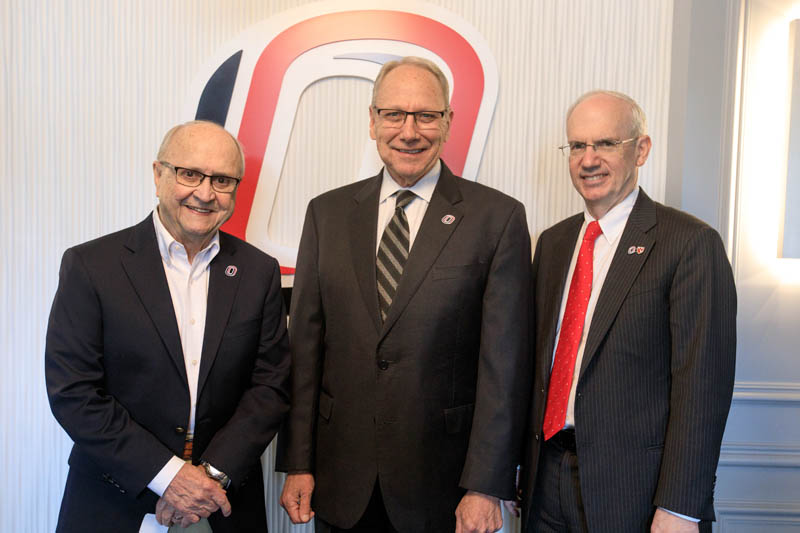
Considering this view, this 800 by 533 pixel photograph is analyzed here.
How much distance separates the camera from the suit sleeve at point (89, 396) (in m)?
1.57

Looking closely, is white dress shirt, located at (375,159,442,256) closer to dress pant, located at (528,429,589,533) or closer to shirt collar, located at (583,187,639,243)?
shirt collar, located at (583,187,639,243)

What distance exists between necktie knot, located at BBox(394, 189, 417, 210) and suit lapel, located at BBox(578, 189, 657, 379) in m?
0.64

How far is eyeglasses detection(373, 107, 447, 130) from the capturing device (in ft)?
6.14

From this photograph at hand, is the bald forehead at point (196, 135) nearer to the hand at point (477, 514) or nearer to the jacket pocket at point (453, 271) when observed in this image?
the jacket pocket at point (453, 271)

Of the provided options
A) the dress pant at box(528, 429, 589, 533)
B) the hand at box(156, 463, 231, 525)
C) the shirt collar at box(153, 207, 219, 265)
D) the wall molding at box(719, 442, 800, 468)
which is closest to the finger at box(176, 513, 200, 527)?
the hand at box(156, 463, 231, 525)

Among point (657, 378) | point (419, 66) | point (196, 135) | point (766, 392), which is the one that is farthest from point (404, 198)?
point (766, 392)

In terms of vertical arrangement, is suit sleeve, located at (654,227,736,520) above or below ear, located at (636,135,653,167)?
below

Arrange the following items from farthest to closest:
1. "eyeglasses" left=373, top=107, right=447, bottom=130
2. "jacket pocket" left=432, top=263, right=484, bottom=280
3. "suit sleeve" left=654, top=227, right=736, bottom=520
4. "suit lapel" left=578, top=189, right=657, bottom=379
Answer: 1. "eyeglasses" left=373, top=107, right=447, bottom=130
2. "jacket pocket" left=432, top=263, right=484, bottom=280
3. "suit lapel" left=578, top=189, right=657, bottom=379
4. "suit sleeve" left=654, top=227, right=736, bottom=520

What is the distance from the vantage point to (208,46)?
8.39 feet

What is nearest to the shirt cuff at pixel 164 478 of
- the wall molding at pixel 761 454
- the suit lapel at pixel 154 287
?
the suit lapel at pixel 154 287

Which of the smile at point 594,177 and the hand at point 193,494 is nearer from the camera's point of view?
the hand at point 193,494

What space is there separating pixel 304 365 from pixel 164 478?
1.67ft

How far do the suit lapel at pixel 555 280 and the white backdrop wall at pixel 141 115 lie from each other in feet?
2.03

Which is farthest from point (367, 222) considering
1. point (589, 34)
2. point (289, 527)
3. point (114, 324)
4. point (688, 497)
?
point (289, 527)
